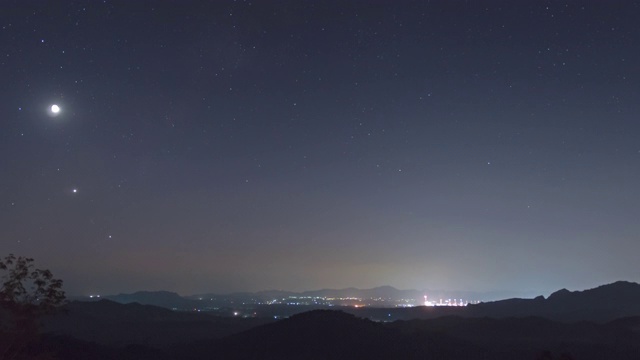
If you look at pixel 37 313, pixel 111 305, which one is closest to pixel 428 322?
pixel 111 305

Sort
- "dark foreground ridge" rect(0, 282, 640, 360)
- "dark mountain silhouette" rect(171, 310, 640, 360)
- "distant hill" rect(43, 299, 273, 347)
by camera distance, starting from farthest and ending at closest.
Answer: "distant hill" rect(43, 299, 273, 347), "dark mountain silhouette" rect(171, 310, 640, 360), "dark foreground ridge" rect(0, 282, 640, 360)

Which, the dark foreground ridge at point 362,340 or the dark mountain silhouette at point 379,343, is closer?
the dark foreground ridge at point 362,340

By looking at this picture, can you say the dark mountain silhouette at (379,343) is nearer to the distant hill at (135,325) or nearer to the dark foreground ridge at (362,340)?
the dark foreground ridge at (362,340)

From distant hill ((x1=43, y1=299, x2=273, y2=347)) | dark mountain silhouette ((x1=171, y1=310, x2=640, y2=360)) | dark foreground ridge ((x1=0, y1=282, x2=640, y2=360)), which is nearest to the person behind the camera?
dark foreground ridge ((x1=0, y1=282, x2=640, y2=360))

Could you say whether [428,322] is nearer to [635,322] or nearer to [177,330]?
[635,322]

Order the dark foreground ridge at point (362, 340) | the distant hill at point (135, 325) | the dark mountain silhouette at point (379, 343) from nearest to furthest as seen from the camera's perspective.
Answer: the dark foreground ridge at point (362, 340) < the dark mountain silhouette at point (379, 343) < the distant hill at point (135, 325)

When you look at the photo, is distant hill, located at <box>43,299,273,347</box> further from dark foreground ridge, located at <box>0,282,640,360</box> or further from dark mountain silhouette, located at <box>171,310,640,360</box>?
dark mountain silhouette, located at <box>171,310,640,360</box>

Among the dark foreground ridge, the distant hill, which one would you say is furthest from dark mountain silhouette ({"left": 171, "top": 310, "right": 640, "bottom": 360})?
the distant hill

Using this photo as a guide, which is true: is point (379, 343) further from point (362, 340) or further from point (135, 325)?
point (135, 325)

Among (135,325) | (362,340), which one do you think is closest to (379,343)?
(362,340)

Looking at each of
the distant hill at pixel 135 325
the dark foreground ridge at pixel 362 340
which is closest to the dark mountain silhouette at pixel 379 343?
the dark foreground ridge at pixel 362 340

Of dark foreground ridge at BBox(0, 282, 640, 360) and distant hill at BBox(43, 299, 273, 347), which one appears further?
distant hill at BBox(43, 299, 273, 347)

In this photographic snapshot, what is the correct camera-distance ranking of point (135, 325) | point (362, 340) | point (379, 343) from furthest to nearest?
point (135, 325), point (362, 340), point (379, 343)
